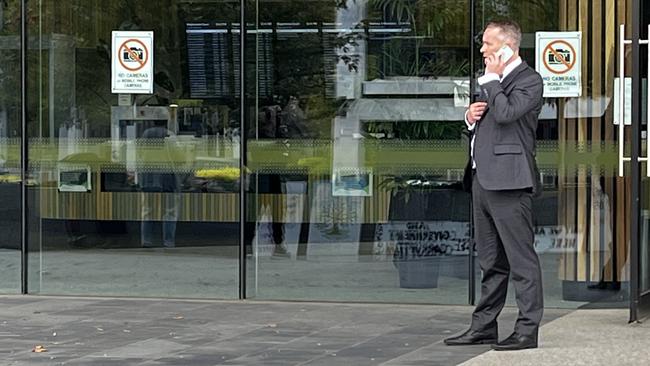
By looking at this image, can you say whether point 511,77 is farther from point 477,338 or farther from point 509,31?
point 477,338

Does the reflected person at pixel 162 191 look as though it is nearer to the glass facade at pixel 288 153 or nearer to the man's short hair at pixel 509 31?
the glass facade at pixel 288 153

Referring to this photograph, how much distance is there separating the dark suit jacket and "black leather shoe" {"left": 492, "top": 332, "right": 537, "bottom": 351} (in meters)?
0.90

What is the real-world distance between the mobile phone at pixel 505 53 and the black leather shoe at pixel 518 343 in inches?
66.7

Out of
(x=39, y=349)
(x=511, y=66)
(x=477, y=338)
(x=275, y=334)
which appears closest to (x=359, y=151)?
(x=275, y=334)

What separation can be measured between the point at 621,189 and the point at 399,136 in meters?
1.85

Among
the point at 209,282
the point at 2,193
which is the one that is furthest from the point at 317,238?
the point at 2,193

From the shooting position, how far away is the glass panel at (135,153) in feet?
35.9

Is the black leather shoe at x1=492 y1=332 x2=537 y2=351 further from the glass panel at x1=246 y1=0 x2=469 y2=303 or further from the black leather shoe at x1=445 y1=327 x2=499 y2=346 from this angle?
the glass panel at x1=246 y1=0 x2=469 y2=303

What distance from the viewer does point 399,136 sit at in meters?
10.6

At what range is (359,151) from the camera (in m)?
10.7

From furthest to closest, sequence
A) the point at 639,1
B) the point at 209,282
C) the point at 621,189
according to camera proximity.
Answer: the point at 209,282
the point at 621,189
the point at 639,1

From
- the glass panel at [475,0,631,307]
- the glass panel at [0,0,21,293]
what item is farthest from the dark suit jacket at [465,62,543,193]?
the glass panel at [0,0,21,293]

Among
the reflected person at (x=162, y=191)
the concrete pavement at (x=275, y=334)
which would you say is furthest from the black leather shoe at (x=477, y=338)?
the reflected person at (x=162, y=191)

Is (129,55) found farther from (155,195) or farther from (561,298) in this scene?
(561,298)
